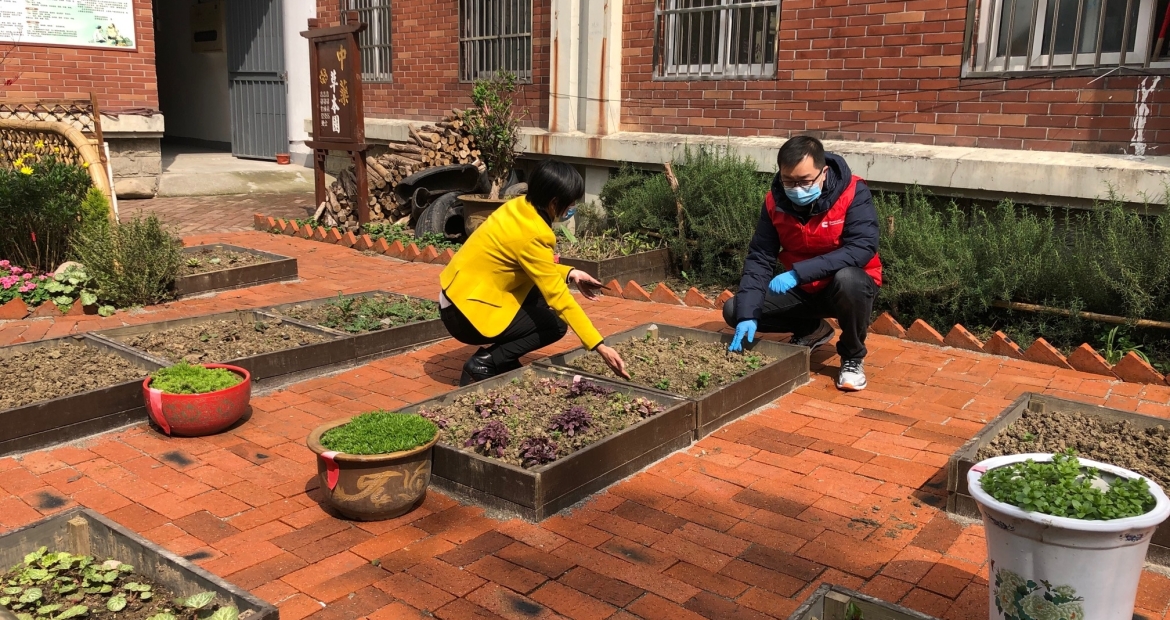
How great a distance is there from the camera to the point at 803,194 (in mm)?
5086

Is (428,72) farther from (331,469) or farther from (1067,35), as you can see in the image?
(331,469)

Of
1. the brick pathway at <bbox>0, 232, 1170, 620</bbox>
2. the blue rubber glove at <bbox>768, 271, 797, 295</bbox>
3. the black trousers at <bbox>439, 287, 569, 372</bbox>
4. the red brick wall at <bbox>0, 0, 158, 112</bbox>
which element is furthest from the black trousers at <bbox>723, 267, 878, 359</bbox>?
the red brick wall at <bbox>0, 0, 158, 112</bbox>

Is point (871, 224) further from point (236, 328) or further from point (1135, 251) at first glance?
point (236, 328)

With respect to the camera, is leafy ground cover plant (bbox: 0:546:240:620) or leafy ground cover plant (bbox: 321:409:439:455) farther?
leafy ground cover plant (bbox: 321:409:439:455)

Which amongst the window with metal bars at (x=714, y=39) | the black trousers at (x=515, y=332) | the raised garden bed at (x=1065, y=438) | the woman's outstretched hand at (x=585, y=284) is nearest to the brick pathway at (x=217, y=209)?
the window with metal bars at (x=714, y=39)

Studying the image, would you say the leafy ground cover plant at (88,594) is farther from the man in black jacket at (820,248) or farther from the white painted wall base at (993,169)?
the white painted wall base at (993,169)

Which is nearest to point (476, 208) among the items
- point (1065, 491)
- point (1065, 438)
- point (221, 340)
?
point (221, 340)

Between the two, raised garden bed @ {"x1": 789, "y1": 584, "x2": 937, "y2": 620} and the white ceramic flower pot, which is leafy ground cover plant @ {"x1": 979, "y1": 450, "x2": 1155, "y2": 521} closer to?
the white ceramic flower pot

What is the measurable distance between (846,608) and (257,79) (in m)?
15.6

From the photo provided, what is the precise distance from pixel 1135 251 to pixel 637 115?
5.46m

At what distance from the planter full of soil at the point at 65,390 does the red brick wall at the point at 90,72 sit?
A: 29.4 feet

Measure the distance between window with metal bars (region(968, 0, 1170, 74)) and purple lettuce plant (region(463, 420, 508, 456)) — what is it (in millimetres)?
5391

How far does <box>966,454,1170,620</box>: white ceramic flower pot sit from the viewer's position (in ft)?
7.77

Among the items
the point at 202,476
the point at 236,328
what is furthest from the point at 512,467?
the point at 236,328
